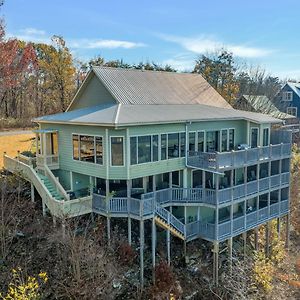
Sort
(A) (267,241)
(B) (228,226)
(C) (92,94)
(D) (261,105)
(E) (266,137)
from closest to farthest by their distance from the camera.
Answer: (B) (228,226)
(C) (92,94)
(A) (267,241)
(E) (266,137)
(D) (261,105)

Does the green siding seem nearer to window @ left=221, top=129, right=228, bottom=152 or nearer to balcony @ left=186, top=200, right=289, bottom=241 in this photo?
window @ left=221, top=129, right=228, bottom=152

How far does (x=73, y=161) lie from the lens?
2178cm

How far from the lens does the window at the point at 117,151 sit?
63.4 feet

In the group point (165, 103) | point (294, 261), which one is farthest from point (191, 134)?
point (294, 261)

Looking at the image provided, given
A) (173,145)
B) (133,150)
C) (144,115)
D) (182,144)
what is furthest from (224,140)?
(133,150)

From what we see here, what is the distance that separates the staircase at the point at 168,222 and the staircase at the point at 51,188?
5658 mm

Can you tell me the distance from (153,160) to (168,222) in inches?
145

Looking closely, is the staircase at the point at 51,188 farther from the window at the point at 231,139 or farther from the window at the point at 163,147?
the window at the point at 231,139

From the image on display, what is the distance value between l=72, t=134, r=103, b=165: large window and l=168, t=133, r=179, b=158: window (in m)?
4.20

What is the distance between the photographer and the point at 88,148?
815 inches

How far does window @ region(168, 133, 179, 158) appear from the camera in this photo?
21.4 metres

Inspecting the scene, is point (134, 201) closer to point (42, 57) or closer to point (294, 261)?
point (294, 261)

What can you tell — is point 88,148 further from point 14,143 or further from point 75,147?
point 14,143

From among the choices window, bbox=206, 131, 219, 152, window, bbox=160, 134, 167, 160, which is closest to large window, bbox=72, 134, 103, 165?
window, bbox=160, 134, 167, 160
